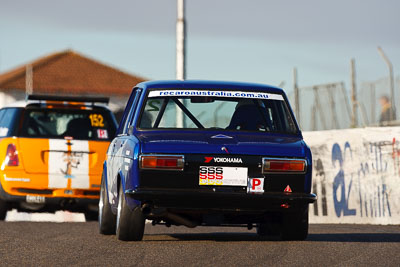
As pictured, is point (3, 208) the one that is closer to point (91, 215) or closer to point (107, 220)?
Answer: point (91, 215)

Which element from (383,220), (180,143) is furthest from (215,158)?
(383,220)

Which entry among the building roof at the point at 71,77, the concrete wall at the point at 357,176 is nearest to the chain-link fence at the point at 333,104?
the concrete wall at the point at 357,176

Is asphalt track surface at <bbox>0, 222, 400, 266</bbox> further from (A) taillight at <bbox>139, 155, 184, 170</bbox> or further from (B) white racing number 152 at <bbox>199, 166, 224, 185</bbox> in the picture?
(A) taillight at <bbox>139, 155, 184, 170</bbox>

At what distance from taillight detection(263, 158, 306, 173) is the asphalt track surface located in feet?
2.27

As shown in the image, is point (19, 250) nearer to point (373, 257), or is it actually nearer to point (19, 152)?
point (373, 257)

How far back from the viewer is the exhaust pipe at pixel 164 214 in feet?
31.4

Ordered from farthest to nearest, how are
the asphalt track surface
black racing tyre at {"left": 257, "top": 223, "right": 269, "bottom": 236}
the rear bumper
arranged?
1. black racing tyre at {"left": 257, "top": 223, "right": 269, "bottom": 236}
2. the rear bumper
3. the asphalt track surface

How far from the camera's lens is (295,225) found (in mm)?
10312

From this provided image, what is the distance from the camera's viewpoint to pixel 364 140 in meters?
16.0

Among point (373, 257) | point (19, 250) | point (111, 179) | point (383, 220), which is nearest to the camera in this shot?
point (373, 257)

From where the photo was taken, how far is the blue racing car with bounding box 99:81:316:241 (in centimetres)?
947

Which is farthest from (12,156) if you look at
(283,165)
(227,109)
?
(283,165)

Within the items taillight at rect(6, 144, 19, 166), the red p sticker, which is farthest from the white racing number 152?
taillight at rect(6, 144, 19, 166)

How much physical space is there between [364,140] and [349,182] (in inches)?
26.2
